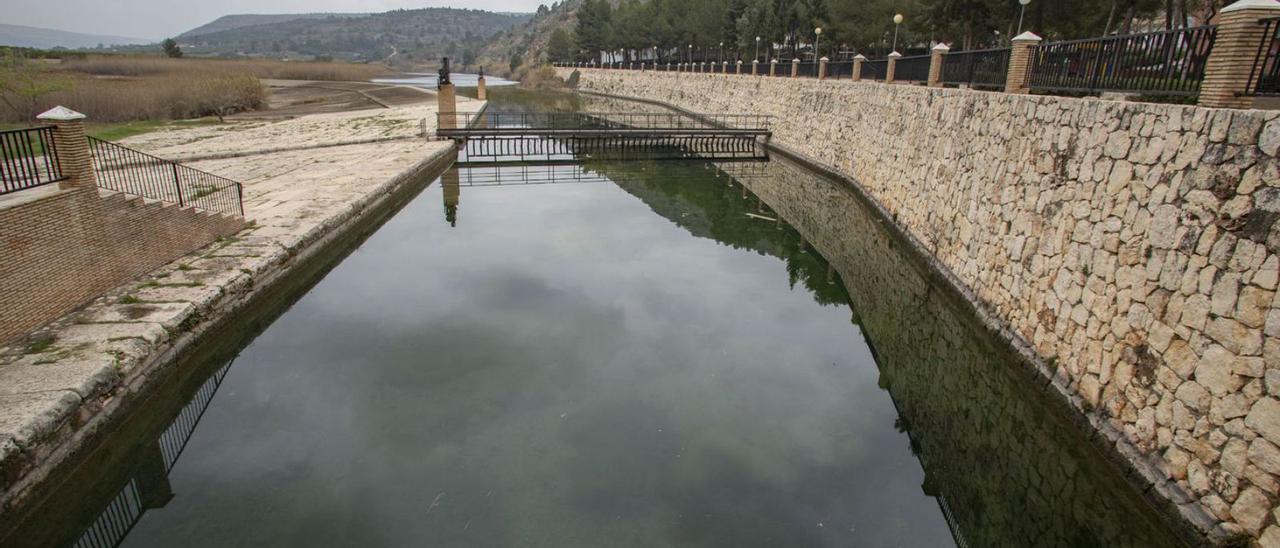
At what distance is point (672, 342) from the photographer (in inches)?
396

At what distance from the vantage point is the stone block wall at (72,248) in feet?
24.5

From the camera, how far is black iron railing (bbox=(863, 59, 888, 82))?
21580mm

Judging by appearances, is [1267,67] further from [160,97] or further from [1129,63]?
[160,97]

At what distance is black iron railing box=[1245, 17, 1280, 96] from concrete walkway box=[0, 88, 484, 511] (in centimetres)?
1181

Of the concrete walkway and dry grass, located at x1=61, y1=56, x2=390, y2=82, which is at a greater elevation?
dry grass, located at x1=61, y1=56, x2=390, y2=82

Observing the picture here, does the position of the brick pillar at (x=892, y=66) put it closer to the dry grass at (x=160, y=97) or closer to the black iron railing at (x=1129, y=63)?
the black iron railing at (x=1129, y=63)

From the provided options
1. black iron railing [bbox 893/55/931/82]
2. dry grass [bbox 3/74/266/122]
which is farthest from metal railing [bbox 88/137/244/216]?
black iron railing [bbox 893/55/931/82]

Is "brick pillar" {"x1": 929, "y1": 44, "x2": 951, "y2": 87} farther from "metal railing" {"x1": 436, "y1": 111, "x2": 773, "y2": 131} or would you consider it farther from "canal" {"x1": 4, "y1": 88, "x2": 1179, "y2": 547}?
"metal railing" {"x1": 436, "y1": 111, "x2": 773, "y2": 131}

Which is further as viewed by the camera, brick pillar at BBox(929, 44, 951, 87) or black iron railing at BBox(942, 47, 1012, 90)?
brick pillar at BBox(929, 44, 951, 87)

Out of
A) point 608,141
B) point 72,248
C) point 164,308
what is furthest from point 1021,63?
point 608,141

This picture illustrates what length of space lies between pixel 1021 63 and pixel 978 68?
109 inches

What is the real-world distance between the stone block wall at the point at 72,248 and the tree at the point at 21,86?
1694 cm

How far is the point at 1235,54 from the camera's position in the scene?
6754mm

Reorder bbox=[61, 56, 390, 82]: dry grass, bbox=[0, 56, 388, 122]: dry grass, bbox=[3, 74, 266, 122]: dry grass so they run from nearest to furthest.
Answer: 1. bbox=[0, 56, 388, 122]: dry grass
2. bbox=[3, 74, 266, 122]: dry grass
3. bbox=[61, 56, 390, 82]: dry grass
